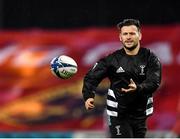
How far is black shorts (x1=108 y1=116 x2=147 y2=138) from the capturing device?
1057cm

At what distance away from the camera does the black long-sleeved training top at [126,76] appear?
10.4m

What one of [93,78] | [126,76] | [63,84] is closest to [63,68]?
[93,78]

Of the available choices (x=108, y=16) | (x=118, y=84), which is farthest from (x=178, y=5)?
(x=118, y=84)

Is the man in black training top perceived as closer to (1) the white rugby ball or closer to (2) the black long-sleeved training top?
(2) the black long-sleeved training top

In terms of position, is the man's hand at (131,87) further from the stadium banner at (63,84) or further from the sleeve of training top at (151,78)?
the stadium banner at (63,84)

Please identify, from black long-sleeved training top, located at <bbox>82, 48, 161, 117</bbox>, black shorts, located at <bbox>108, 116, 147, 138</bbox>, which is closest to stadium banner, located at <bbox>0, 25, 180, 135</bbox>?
black shorts, located at <bbox>108, 116, 147, 138</bbox>

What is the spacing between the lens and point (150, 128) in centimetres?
1507

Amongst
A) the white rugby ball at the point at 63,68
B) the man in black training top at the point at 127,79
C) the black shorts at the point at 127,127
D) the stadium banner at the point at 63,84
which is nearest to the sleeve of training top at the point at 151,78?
the man in black training top at the point at 127,79

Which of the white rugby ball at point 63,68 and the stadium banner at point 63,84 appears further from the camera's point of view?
the stadium banner at point 63,84

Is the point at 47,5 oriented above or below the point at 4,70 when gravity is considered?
above

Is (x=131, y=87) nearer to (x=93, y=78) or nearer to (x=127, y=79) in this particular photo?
(x=127, y=79)

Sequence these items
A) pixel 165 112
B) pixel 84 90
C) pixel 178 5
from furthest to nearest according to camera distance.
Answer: pixel 178 5
pixel 165 112
pixel 84 90

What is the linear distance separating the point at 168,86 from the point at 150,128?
2.88 ft

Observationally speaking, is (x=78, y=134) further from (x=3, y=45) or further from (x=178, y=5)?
(x=178, y=5)
